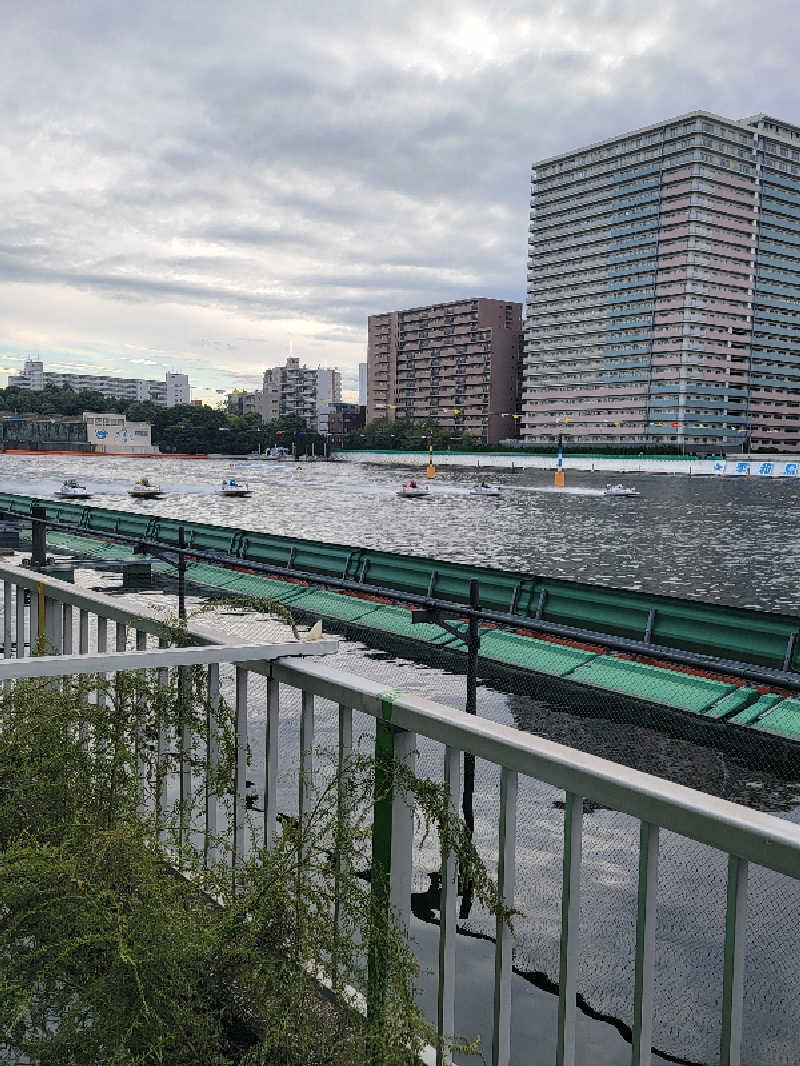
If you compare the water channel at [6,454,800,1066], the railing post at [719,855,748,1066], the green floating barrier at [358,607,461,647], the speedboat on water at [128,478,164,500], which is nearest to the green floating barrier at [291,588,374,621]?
the green floating barrier at [358,607,461,647]

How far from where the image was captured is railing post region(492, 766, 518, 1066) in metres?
2.56

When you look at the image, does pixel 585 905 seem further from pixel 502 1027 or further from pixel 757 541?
pixel 757 541

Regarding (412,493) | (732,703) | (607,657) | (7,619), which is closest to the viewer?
(7,619)

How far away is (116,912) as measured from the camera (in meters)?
2.38

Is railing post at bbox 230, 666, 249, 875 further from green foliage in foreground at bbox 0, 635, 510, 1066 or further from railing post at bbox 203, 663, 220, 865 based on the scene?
green foliage in foreground at bbox 0, 635, 510, 1066

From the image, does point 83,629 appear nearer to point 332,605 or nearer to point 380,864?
point 380,864

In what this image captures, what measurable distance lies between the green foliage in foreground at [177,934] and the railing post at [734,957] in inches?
Answer: 24.5

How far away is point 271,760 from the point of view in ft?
11.1

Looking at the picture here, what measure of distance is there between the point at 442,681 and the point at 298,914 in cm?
1064

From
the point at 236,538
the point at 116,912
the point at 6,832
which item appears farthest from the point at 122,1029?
the point at 236,538

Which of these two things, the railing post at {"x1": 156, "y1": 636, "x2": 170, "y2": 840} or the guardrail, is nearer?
the railing post at {"x1": 156, "y1": 636, "x2": 170, "y2": 840}

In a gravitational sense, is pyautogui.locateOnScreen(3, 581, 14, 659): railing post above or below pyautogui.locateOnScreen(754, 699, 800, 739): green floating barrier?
above

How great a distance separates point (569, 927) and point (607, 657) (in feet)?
37.4

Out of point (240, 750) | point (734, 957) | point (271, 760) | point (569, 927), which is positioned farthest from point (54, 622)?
point (734, 957)
